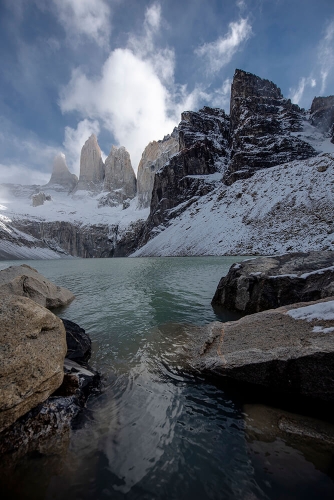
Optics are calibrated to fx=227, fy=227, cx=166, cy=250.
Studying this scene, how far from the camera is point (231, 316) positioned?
425 inches

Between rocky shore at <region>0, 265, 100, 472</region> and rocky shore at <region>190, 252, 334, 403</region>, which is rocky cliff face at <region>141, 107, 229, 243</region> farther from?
rocky shore at <region>0, 265, 100, 472</region>

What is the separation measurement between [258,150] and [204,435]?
12243cm

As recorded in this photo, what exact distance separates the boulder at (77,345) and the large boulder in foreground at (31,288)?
16.8 ft

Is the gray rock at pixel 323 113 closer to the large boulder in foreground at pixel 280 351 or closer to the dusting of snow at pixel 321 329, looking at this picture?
the large boulder in foreground at pixel 280 351

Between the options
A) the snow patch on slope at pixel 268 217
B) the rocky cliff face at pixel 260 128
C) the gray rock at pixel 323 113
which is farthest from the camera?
the gray rock at pixel 323 113

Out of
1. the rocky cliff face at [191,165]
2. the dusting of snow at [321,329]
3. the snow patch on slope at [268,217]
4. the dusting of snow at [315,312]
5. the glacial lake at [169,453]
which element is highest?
the rocky cliff face at [191,165]

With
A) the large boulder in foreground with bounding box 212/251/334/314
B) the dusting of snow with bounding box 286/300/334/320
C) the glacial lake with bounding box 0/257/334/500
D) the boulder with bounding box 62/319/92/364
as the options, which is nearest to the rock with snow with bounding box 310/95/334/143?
the large boulder in foreground with bounding box 212/251/334/314

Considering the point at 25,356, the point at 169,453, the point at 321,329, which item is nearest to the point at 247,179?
the point at 321,329

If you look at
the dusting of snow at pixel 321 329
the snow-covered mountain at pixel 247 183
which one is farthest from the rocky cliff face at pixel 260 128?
the dusting of snow at pixel 321 329

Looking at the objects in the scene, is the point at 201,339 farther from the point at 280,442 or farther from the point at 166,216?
the point at 166,216

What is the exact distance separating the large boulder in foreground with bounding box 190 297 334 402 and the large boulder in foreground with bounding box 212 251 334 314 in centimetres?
260

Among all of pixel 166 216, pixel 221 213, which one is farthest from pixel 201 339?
pixel 166 216

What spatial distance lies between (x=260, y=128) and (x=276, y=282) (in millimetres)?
130460

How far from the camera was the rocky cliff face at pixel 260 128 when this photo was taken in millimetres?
102500
